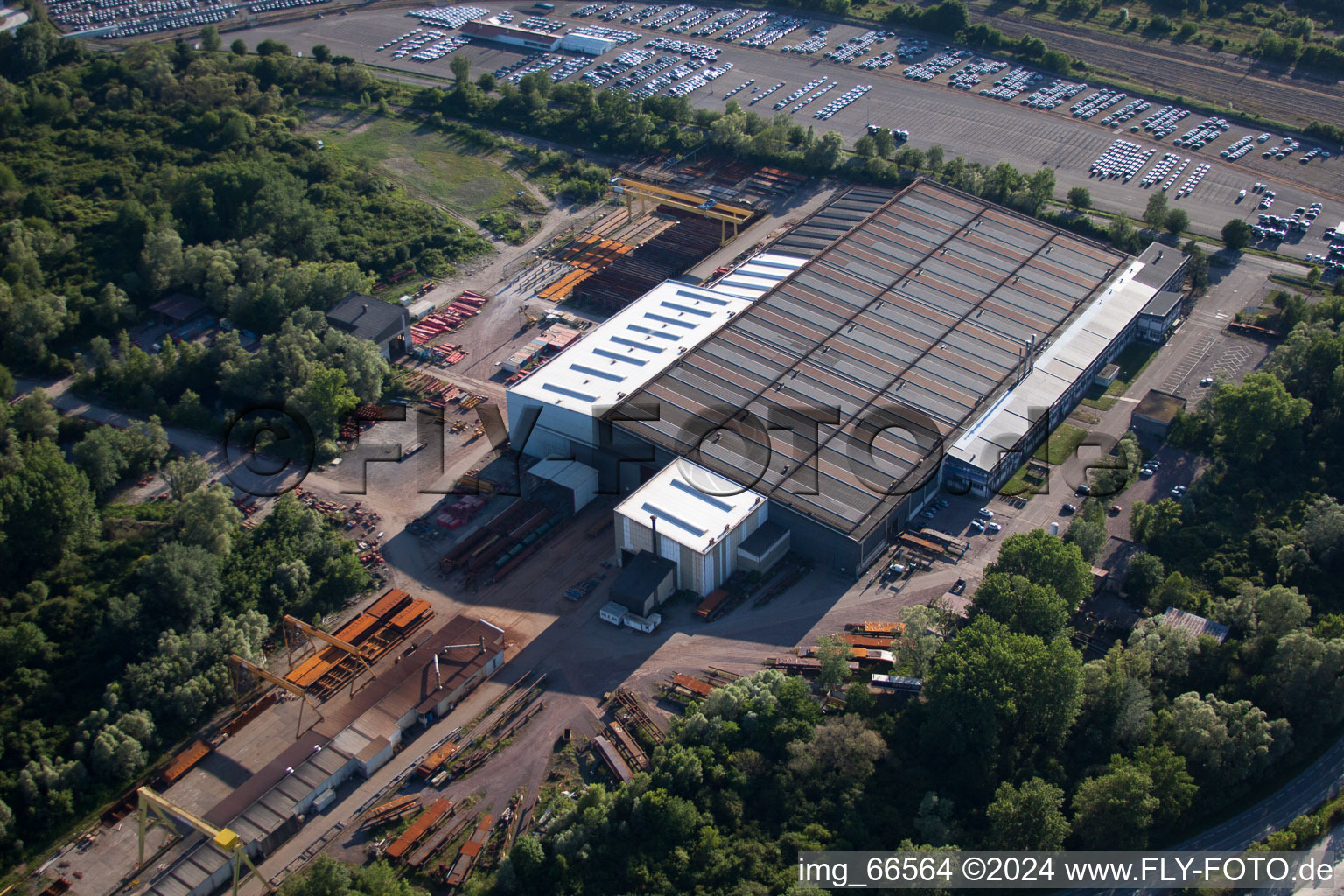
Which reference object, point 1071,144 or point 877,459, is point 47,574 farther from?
point 1071,144

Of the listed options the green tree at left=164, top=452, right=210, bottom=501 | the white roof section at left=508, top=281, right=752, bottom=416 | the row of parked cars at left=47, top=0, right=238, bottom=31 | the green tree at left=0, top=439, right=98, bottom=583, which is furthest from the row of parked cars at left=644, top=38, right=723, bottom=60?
the green tree at left=0, top=439, right=98, bottom=583

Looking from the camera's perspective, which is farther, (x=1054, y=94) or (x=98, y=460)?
(x=1054, y=94)

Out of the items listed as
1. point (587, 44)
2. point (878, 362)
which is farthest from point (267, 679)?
point (587, 44)

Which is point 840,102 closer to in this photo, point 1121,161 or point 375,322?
point 1121,161

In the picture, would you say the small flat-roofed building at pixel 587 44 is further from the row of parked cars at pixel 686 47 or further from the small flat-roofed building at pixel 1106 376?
the small flat-roofed building at pixel 1106 376

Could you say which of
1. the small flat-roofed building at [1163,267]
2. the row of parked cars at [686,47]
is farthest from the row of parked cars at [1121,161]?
the row of parked cars at [686,47]

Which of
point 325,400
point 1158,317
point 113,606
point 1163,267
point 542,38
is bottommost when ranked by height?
point 113,606
